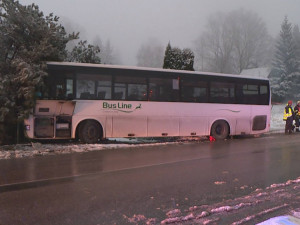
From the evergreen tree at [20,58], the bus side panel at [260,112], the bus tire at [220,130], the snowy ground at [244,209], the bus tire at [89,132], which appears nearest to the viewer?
the snowy ground at [244,209]

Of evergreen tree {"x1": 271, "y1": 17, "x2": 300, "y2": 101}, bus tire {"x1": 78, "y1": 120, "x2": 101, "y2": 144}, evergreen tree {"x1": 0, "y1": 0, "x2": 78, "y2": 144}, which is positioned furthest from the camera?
evergreen tree {"x1": 271, "y1": 17, "x2": 300, "y2": 101}

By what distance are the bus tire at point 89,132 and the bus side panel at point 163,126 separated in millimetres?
2207

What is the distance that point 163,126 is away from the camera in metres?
13.1

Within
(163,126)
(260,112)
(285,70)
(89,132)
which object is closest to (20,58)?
(89,132)

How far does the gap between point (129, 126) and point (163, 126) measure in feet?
5.00

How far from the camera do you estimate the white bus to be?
11.5 m

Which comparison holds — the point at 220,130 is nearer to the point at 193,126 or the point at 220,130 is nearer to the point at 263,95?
the point at 193,126

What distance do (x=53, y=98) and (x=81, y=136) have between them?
175 cm

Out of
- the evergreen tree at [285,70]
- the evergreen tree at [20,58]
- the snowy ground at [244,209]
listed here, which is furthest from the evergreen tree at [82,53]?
the evergreen tree at [285,70]

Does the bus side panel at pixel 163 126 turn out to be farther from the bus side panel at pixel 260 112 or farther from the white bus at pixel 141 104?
the bus side panel at pixel 260 112

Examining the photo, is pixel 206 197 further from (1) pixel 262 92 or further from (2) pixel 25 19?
(1) pixel 262 92

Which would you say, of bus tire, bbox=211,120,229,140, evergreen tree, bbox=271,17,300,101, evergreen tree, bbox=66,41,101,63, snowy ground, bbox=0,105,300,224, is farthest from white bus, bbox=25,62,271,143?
evergreen tree, bbox=271,17,300,101

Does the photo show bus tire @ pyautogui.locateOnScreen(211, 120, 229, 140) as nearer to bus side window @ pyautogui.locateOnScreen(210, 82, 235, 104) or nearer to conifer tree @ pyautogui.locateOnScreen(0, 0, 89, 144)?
bus side window @ pyautogui.locateOnScreen(210, 82, 235, 104)

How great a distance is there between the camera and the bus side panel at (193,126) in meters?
13.5
